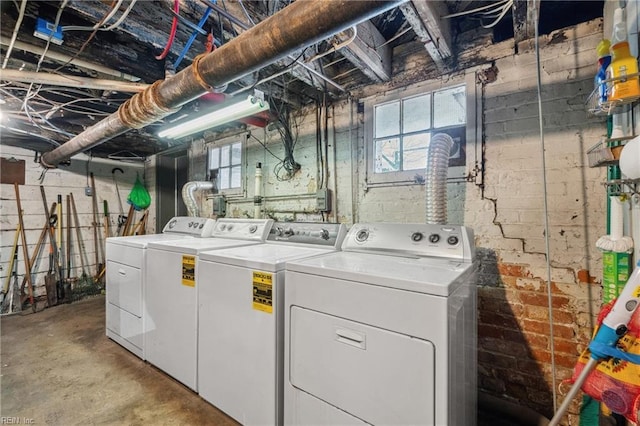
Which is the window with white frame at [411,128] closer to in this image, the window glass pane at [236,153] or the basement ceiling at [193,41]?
the basement ceiling at [193,41]

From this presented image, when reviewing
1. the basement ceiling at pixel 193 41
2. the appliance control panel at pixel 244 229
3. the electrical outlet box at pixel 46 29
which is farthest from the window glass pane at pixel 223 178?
the electrical outlet box at pixel 46 29

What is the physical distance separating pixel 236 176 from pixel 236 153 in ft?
0.98

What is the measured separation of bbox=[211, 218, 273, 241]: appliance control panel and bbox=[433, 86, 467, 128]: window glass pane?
161 cm

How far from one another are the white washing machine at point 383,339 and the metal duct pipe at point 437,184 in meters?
0.23

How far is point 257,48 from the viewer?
4.03 ft

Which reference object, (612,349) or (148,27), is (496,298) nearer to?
(612,349)

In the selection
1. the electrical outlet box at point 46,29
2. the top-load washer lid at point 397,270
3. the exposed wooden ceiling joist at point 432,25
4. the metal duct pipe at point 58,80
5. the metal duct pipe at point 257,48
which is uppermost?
the exposed wooden ceiling joist at point 432,25

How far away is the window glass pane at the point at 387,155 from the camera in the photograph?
227cm

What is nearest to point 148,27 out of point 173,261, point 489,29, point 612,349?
point 173,261

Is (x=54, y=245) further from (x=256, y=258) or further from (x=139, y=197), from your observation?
(x=256, y=258)

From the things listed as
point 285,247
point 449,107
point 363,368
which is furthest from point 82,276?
point 449,107

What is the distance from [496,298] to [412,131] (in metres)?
1.38

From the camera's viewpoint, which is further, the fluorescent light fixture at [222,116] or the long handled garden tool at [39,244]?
the long handled garden tool at [39,244]

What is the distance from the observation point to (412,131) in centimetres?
220
